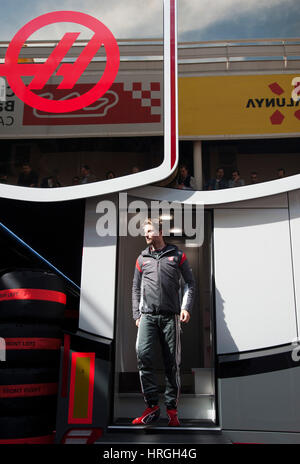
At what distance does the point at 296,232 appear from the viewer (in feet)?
8.36

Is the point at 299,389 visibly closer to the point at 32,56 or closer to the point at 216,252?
the point at 216,252

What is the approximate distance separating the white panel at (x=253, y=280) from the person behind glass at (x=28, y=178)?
1306 millimetres

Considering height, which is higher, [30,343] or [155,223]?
[155,223]

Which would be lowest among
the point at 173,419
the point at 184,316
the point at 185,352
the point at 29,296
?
the point at 173,419

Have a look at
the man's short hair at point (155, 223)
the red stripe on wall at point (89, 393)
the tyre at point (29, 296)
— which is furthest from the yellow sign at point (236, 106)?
the red stripe on wall at point (89, 393)

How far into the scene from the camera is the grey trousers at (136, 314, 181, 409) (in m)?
2.33

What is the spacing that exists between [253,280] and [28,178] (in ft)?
5.55

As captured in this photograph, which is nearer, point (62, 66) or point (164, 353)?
point (164, 353)

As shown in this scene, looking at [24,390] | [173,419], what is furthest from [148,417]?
[24,390]

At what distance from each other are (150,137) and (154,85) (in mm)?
383

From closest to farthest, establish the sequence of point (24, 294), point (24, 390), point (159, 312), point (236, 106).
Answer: point (24, 390)
point (24, 294)
point (159, 312)
point (236, 106)

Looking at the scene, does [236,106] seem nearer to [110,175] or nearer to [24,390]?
[110,175]

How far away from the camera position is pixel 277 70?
4.26 m
